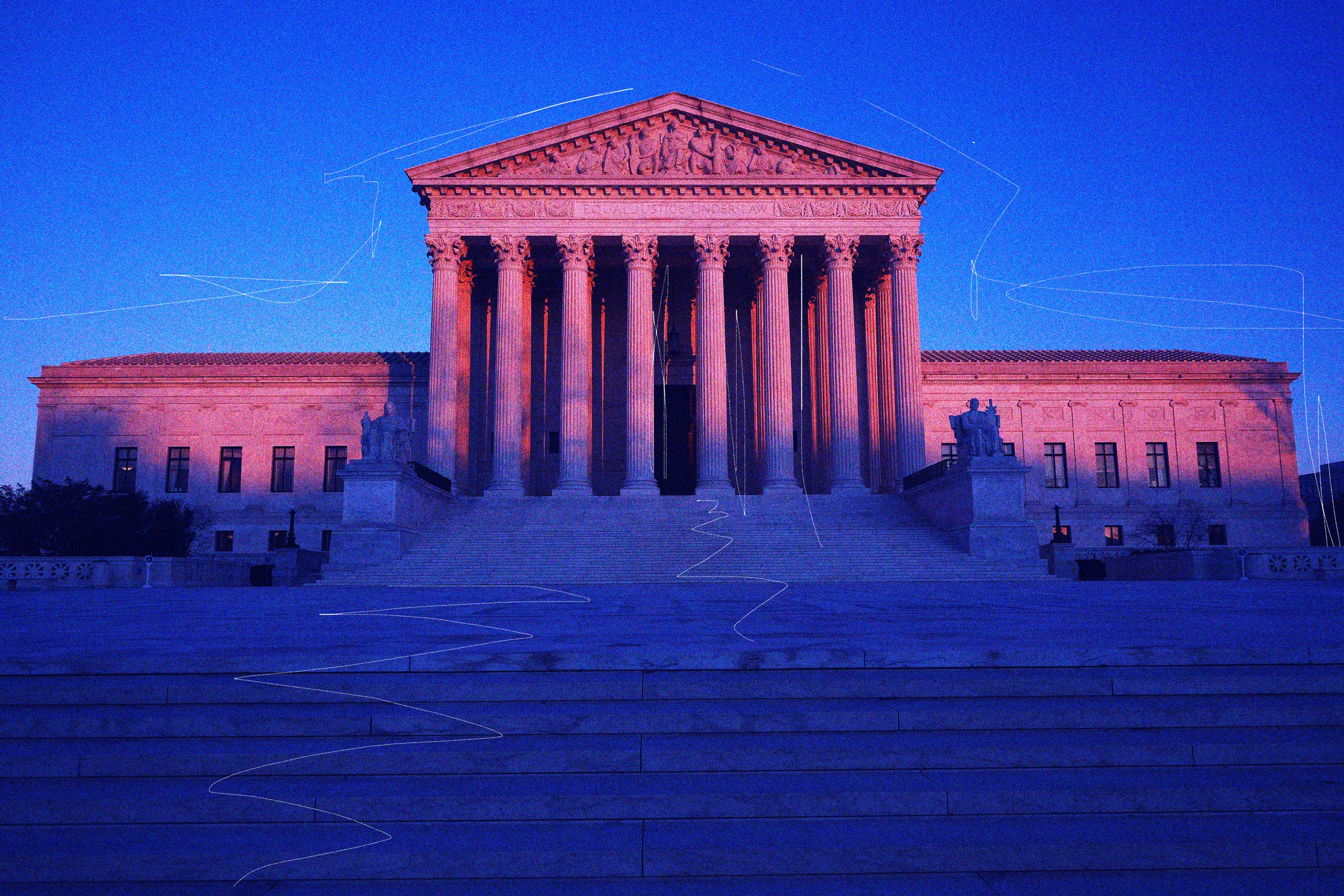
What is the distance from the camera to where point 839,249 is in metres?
34.5

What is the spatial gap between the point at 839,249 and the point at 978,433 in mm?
12282

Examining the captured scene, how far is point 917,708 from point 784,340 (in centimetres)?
2944

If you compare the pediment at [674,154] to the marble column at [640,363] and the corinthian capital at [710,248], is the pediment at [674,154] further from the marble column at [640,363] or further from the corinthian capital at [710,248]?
the marble column at [640,363]

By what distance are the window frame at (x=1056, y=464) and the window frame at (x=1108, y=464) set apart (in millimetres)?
1496

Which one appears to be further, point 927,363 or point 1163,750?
point 927,363

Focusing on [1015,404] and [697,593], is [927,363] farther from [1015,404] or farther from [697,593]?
[697,593]

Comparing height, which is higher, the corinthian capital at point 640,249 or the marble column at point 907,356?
the corinthian capital at point 640,249

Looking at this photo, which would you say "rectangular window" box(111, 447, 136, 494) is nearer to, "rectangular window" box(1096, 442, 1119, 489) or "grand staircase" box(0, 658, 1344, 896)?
"grand staircase" box(0, 658, 1344, 896)

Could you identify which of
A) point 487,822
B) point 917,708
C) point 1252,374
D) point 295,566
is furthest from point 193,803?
point 1252,374

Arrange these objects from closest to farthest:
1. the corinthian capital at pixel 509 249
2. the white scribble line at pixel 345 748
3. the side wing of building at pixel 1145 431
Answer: the white scribble line at pixel 345 748, the corinthian capital at pixel 509 249, the side wing of building at pixel 1145 431

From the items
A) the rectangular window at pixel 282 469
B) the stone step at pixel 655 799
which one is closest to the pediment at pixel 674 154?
the rectangular window at pixel 282 469

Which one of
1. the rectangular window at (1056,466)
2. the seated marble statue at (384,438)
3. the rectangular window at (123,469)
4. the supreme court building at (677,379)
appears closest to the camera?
the seated marble statue at (384,438)

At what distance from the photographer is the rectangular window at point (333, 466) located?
40719mm

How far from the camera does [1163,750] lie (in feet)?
17.2
